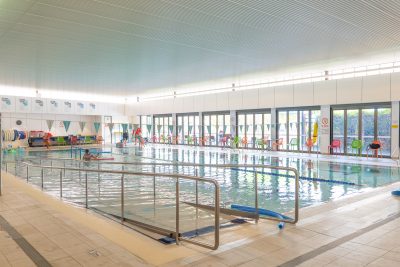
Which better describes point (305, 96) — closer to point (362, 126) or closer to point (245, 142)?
point (362, 126)

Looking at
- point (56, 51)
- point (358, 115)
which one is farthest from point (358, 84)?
point (56, 51)

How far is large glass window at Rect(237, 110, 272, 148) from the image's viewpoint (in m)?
19.7

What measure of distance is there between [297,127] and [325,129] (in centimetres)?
198

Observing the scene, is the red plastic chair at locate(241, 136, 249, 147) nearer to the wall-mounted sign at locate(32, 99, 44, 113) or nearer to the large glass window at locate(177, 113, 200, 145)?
the large glass window at locate(177, 113, 200, 145)

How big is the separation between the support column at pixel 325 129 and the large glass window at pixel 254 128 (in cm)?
324

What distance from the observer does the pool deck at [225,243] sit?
3129mm

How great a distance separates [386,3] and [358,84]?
892cm

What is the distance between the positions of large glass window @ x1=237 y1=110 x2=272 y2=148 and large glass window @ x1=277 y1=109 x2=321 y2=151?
0.90 metres

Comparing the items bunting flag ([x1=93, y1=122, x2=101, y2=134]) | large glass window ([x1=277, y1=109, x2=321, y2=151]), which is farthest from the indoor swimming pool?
bunting flag ([x1=93, y1=122, x2=101, y2=134])

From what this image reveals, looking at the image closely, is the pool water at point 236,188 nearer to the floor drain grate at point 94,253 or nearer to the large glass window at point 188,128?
the floor drain grate at point 94,253

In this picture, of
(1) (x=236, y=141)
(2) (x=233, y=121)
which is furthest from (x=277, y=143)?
(2) (x=233, y=121)

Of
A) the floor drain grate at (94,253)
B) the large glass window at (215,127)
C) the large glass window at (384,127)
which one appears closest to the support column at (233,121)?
the large glass window at (215,127)

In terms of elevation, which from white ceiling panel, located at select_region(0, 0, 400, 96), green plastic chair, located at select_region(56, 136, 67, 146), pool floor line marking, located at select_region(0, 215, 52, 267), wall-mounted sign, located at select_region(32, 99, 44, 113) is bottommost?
pool floor line marking, located at select_region(0, 215, 52, 267)

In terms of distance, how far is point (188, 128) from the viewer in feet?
80.8
